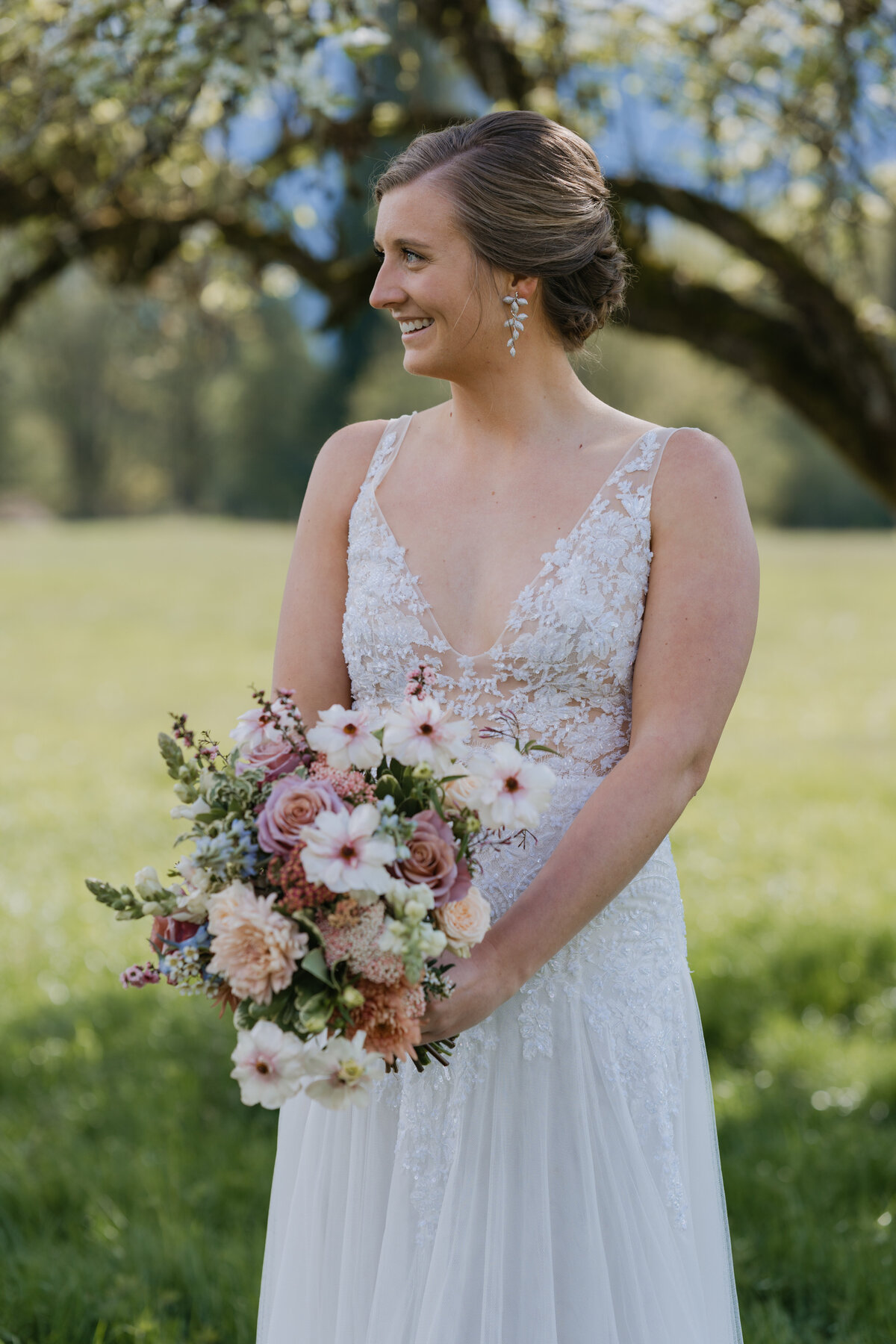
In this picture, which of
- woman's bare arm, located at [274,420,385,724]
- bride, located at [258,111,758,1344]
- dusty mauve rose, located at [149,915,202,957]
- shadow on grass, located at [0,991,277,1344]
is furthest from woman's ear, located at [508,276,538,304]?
shadow on grass, located at [0,991,277,1344]

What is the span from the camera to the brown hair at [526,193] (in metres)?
2.29

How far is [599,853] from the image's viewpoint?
217 cm

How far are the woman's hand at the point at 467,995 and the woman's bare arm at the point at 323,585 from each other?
694 mm

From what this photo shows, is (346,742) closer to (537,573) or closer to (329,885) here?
(329,885)

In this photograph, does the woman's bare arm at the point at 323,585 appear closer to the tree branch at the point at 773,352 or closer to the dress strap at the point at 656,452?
the dress strap at the point at 656,452

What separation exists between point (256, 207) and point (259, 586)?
18.5 metres

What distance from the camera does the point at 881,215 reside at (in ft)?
21.1

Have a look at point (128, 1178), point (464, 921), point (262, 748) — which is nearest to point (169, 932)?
point (262, 748)

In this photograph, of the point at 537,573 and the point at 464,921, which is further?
the point at 537,573

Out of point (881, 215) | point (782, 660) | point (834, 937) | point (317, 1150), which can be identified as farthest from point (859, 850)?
point (782, 660)

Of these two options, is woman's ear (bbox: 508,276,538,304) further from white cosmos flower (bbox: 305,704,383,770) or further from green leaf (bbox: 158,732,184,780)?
green leaf (bbox: 158,732,184,780)

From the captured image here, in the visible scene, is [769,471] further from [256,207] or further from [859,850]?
[256,207]

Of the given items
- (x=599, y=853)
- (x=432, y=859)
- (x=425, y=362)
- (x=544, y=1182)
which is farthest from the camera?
(x=425, y=362)

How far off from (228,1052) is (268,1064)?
3.84 metres
